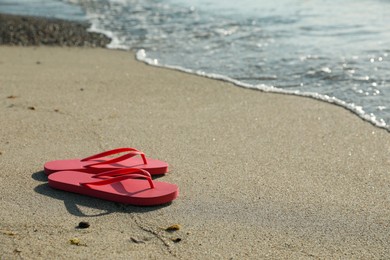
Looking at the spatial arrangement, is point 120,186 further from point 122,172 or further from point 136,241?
point 136,241

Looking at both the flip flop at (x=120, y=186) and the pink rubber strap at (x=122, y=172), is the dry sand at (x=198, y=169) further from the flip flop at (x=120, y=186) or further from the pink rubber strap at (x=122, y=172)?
the pink rubber strap at (x=122, y=172)

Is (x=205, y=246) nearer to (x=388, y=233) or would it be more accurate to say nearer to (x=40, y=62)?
(x=388, y=233)

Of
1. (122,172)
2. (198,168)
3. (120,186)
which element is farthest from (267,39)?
(120,186)

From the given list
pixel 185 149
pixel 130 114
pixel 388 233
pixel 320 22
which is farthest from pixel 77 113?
pixel 320 22

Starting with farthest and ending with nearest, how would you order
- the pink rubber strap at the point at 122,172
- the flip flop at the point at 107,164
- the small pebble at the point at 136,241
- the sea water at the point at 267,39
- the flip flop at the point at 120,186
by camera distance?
the sea water at the point at 267,39
the flip flop at the point at 107,164
the pink rubber strap at the point at 122,172
the flip flop at the point at 120,186
the small pebble at the point at 136,241

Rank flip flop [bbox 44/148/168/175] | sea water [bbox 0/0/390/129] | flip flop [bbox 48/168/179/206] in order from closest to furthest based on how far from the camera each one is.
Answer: flip flop [bbox 48/168/179/206]
flip flop [bbox 44/148/168/175]
sea water [bbox 0/0/390/129]

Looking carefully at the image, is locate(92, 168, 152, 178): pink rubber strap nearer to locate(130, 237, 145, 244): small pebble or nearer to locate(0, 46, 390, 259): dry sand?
locate(0, 46, 390, 259): dry sand

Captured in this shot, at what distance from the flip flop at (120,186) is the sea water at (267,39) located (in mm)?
1934

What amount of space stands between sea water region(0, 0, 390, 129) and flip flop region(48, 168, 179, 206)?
1934mm

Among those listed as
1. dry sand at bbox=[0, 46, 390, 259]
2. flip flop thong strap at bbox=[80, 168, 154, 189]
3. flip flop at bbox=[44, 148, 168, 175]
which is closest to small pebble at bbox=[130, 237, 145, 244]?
dry sand at bbox=[0, 46, 390, 259]

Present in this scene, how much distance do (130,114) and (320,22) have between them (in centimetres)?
428

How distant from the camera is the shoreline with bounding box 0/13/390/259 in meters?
2.97

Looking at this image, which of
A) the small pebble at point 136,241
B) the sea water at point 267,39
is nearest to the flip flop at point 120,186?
the small pebble at point 136,241

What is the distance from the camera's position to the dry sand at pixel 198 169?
2.97 meters
